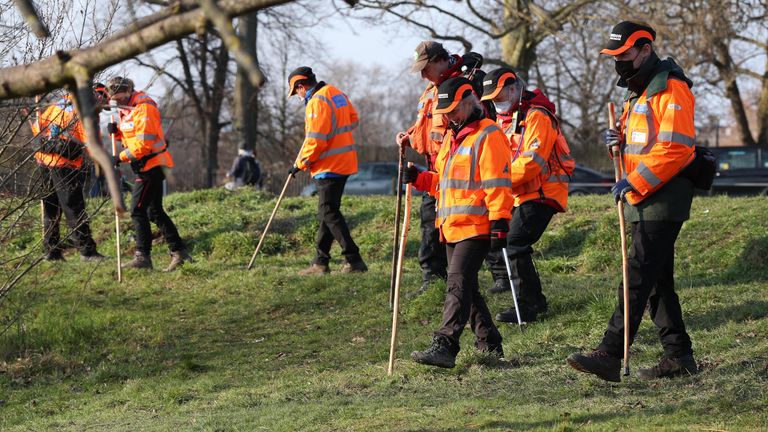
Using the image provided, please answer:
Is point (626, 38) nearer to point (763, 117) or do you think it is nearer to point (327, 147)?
point (327, 147)

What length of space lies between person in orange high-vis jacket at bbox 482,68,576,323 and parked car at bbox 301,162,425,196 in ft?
56.0

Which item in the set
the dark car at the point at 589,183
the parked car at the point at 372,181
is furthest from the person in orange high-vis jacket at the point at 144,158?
the parked car at the point at 372,181

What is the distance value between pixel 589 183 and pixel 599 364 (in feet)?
59.3

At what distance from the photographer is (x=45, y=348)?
374 inches

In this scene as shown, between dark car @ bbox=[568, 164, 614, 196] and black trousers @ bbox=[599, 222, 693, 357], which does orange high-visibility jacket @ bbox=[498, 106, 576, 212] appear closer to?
black trousers @ bbox=[599, 222, 693, 357]

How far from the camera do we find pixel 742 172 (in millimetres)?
22844

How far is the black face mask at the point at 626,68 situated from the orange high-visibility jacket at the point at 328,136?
4743 mm

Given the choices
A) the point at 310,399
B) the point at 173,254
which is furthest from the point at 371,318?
the point at 173,254

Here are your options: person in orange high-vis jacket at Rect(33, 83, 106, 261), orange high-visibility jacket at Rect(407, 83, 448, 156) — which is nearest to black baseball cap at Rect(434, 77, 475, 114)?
orange high-visibility jacket at Rect(407, 83, 448, 156)

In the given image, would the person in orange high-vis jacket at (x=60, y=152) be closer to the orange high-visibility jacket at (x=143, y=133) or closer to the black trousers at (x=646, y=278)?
the orange high-visibility jacket at (x=143, y=133)

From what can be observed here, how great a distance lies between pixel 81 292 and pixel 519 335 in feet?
17.6

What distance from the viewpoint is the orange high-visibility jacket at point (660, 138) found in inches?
245

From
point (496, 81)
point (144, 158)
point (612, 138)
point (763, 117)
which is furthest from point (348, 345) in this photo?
point (763, 117)

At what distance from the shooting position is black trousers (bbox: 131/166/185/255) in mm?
11578
